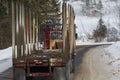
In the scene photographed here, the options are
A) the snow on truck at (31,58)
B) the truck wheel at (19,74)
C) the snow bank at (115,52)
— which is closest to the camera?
the snow on truck at (31,58)

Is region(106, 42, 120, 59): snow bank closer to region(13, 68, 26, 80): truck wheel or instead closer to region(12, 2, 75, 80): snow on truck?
region(12, 2, 75, 80): snow on truck

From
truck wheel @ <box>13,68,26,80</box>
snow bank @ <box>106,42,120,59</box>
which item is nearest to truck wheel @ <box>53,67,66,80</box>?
truck wheel @ <box>13,68,26,80</box>

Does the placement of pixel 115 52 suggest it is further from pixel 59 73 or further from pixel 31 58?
pixel 31 58

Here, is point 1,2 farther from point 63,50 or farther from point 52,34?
point 63,50

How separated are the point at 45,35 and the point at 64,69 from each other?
5.70 metres

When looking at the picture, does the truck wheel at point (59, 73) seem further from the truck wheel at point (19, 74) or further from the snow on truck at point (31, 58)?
the truck wheel at point (19, 74)

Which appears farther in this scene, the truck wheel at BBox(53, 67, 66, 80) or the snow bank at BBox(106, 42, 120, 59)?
the snow bank at BBox(106, 42, 120, 59)

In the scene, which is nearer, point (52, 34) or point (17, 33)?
point (17, 33)

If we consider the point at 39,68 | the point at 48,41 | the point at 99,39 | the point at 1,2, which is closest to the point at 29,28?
the point at 48,41

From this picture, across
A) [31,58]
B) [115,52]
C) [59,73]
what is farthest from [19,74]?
[115,52]

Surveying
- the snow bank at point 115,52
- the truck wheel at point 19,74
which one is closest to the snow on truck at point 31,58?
the truck wheel at point 19,74

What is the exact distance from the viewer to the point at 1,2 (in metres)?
53.9

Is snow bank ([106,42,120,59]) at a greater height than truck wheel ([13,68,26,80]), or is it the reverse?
truck wheel ([13,68,26,80])

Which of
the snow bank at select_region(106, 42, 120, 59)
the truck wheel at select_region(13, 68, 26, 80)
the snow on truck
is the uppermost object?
the snow on truck
